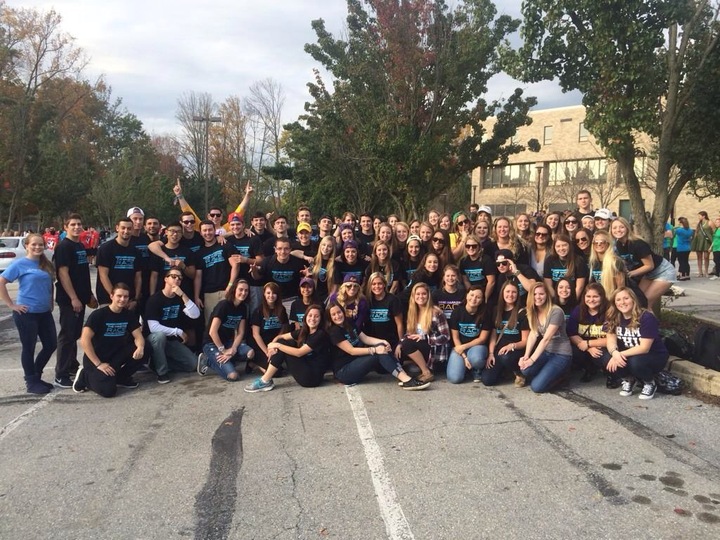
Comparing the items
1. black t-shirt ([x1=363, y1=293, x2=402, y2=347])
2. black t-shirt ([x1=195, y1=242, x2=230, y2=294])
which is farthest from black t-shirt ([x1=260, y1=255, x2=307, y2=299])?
black t-shirt ([x1=363, y1=293, x2=402, y2=347])

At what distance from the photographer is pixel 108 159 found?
5781 centimetres

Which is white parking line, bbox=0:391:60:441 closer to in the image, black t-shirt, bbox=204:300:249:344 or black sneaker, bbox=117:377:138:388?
black sneaker, bbox=117:377:138:388

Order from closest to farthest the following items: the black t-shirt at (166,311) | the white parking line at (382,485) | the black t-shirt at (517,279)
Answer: the white parking line at (382,485)
the black t-shirt at (517,279)
the black t-shirt at (166,311)

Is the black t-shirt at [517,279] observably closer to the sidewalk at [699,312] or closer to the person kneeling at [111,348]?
the sidewalk at [699,312]

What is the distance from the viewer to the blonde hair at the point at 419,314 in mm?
6422

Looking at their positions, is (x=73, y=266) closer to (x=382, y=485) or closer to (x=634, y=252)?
(x=382, y=485)

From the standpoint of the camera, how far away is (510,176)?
50.5 m

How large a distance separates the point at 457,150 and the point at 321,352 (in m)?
13.2

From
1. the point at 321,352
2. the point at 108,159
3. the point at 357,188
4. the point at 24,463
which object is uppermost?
the point at 108,159

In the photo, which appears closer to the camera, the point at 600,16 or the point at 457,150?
the point at 600,16

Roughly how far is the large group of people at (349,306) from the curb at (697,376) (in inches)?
20.2

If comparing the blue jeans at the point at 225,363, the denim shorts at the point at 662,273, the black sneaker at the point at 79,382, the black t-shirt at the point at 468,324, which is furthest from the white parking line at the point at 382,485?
the denim shorts at the point at 662,273

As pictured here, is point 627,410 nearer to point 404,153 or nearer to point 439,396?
point 439,396

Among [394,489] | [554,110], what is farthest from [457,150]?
[554,110]
